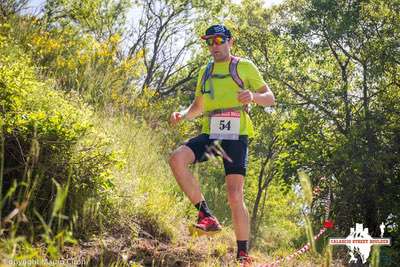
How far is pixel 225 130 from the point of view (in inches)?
152

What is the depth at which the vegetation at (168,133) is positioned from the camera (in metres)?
3.63

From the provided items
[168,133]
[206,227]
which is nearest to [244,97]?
[206,227]

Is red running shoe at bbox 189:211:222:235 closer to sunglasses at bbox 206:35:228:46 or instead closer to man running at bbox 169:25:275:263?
man running at bbox 169:25:275:263

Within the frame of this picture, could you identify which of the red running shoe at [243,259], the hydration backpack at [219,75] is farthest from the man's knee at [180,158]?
the red running shoe at [243,259]

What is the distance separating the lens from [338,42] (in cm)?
874

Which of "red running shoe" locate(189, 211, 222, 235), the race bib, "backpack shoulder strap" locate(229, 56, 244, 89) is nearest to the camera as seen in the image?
"red running shoe" locate(189, 211, 222, 235)

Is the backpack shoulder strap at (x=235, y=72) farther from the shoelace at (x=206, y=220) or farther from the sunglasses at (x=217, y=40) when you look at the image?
the shoelace at (x=206, y=220)

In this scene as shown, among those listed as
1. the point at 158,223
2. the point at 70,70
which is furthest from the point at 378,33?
the point at 158,223

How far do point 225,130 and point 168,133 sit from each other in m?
5.00

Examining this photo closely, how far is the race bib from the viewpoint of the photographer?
3.85 metres

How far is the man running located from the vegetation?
371 millimetres

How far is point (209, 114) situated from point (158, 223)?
1117 millimetres

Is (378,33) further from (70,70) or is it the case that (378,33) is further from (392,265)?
(70,70)

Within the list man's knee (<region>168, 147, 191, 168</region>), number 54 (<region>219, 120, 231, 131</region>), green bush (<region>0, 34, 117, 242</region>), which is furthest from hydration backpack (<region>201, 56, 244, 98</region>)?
green bush (<region>0, 34, 117, 242</region>)
